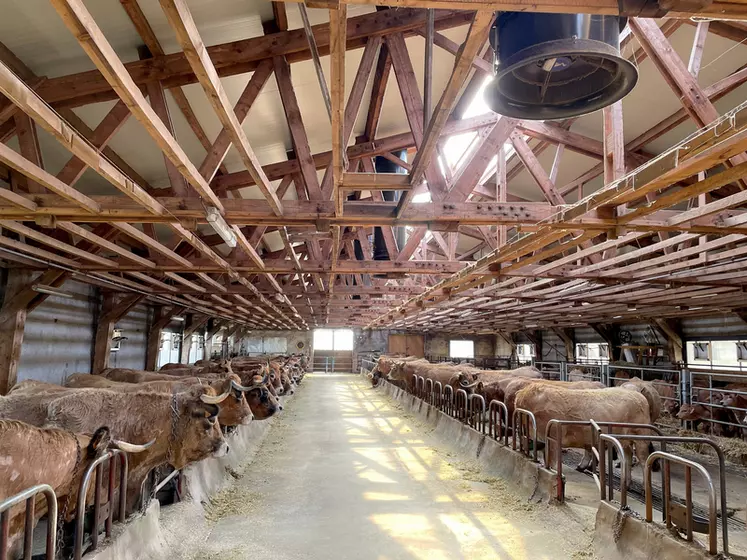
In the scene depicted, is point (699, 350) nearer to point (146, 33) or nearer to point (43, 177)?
point (146, 33)

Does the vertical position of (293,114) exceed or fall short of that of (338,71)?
it exceeds it

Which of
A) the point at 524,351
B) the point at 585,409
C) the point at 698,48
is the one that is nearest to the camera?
the point at 698,48

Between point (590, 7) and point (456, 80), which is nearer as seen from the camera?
point (590, 7)

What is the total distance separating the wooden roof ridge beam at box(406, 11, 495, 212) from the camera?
2.21 m

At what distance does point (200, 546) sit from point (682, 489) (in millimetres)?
7166

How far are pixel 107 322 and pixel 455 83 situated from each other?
11.5m

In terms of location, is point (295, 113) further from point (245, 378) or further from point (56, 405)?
point (245, 378)

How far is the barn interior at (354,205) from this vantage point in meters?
3.16

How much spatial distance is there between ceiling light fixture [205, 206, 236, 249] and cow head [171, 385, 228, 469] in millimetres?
1971

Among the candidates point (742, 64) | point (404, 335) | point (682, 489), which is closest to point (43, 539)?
point (682, 489)

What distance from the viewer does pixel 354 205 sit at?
17.8ft

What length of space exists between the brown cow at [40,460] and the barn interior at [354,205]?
0.03 meters

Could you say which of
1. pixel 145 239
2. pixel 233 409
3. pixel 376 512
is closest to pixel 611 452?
pixel 376 512

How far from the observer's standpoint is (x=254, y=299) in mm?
14023
